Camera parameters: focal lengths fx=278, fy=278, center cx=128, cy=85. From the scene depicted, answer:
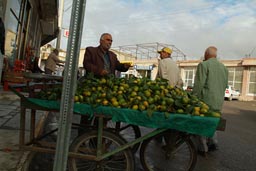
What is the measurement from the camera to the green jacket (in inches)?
194

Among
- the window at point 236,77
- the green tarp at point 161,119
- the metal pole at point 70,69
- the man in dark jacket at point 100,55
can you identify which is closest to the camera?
the metal pole at point 70,69

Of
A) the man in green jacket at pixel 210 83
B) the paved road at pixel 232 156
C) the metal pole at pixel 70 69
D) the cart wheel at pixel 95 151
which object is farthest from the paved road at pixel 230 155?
the metal pole at pixel 70 69

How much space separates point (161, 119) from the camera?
2.95 metres

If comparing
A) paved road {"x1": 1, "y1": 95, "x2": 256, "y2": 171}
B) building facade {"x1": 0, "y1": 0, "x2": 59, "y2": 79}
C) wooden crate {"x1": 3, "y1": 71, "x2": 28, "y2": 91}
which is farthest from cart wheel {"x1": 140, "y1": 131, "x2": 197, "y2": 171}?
wooden crate {"x1": 3, "y1": 71, "x2": 28, "y2": 91}

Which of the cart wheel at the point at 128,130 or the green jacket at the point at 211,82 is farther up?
the green jacket at the point at 211,82

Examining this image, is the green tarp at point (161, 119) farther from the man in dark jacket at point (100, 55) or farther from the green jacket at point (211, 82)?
the green jacket at point (211, 82)

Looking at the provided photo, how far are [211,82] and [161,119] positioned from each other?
232cm

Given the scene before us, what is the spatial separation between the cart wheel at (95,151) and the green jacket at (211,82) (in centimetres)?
230

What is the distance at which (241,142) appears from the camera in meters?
6.49

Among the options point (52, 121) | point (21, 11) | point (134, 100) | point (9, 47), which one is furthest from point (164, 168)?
point (21, 11)

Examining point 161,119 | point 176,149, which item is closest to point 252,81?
point 176,149

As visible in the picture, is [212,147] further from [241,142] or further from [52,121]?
[52,121]

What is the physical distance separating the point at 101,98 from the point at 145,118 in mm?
548

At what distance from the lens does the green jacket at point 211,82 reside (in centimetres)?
492
